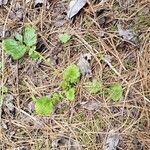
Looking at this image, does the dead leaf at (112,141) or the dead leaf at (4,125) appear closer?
the dead leaf at (112,141)

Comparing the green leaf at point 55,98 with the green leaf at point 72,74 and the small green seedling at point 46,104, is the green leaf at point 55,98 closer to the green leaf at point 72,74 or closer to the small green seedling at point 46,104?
the small green seedling at point 46,104

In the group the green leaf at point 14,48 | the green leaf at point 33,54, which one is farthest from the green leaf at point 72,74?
the green leaf at point 14,48

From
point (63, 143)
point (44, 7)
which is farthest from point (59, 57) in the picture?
point (63, 143)

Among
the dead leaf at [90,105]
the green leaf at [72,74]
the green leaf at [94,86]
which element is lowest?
the dead leaf at [90,105]

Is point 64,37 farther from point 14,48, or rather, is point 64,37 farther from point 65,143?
point 65,143

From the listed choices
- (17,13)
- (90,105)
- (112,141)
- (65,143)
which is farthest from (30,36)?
(112,141)

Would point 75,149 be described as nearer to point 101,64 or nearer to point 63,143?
point 63,143

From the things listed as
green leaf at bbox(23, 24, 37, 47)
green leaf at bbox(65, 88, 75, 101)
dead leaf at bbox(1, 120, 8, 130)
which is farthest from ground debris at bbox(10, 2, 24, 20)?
dead leaf at bbox(1, 120, 8, 130)
